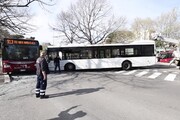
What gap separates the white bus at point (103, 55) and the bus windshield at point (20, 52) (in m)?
3.23

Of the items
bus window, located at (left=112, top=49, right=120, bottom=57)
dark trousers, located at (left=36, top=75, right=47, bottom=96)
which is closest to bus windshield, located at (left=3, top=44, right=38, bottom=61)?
bus window, located at (left=112, top=49, right=120, bottom=57)

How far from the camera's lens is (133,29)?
229ft

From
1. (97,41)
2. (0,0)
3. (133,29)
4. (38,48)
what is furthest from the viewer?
(133,29)

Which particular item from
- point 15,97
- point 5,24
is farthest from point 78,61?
point 15,97

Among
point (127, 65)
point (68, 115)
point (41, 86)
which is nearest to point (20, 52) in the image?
point (127, 65)

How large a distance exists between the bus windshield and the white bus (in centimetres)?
323

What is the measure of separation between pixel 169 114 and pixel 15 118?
13.6ft

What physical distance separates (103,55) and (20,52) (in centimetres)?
800

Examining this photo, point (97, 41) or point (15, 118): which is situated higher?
point (97, 41)

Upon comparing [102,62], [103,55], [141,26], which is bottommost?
[102,62]

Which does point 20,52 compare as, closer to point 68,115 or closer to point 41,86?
point 41,86

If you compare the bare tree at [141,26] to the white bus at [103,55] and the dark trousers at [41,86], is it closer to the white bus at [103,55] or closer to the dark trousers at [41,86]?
the white bus at [103,55]

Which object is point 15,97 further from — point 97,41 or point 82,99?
point 97,41

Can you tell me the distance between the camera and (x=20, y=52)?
2048 cm
